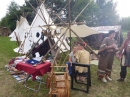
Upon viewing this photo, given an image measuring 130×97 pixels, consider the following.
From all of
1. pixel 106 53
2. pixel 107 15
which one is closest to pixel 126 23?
pixel 107 15

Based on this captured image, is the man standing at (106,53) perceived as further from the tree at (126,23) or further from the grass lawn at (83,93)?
the tree at (126,23)

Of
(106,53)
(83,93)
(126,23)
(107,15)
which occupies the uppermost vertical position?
(107,15)

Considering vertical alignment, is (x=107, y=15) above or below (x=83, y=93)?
above

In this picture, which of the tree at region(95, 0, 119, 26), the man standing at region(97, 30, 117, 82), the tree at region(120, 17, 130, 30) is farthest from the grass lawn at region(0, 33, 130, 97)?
the tree at region(95, 0, 119, 26)

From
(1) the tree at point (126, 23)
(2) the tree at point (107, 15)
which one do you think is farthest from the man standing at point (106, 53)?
(2) the tree at point (107, 15)

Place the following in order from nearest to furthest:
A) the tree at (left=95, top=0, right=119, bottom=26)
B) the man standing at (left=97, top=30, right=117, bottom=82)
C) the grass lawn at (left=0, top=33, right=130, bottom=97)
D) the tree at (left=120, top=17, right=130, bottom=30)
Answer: the grass lawn at (left=0, top=33, right=130, bottom=97) → the man standing at (left=97, top=30, right=117, bottom=82) → the tree at (left=120, top=17, right=130, bottom=30) → the tree at (left=95, top=0, right=119, bottom=26)

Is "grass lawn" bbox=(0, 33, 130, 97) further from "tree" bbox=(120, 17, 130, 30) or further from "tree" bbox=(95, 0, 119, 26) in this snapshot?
"tree" bbox=(95, 0, 119, 26)

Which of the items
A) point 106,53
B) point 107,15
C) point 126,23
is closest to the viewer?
point 106,53

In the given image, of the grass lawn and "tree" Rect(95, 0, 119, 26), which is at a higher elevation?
"tree" Rect(95, 0, 119, 26)

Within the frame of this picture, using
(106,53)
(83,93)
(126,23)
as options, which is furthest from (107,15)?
(83,93)

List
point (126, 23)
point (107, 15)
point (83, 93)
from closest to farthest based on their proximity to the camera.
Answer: point (83, 93), point (126, 23), point (107, 15)

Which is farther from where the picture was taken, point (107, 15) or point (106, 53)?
point (107, 15)

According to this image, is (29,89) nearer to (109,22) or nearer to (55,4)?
(55,4)

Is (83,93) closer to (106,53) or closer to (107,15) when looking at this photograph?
(106,53)
